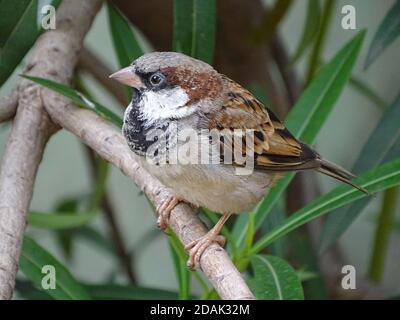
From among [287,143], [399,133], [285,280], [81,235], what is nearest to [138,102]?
[287,143]

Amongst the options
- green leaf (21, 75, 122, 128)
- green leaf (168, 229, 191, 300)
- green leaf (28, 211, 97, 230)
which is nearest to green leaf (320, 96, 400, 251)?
green leaf (168, 229, 191, 300)

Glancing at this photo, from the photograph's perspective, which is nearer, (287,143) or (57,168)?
(287,143)

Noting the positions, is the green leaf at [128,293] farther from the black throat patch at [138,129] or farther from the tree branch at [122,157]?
the black throat patch at [138,129]

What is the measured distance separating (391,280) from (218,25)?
1845 mm

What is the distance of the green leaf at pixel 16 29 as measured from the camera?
1.74 m

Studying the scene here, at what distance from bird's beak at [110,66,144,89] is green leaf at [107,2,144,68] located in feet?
1.13

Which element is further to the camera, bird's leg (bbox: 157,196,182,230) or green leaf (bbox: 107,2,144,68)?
green leaf (bbox: 107,2,144,68)

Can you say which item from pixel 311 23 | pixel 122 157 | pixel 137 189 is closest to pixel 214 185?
pixel 122 157

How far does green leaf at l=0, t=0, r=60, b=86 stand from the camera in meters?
1.74

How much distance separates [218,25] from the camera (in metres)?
2.41

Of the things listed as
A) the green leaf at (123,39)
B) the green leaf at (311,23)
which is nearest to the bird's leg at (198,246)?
the green leaf at (123,39)

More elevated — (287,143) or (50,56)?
(50,56)

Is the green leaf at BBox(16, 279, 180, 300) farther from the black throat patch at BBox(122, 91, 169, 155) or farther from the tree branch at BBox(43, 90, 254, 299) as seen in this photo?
the black throat patch at BBox(122, 91, 169, 155)
